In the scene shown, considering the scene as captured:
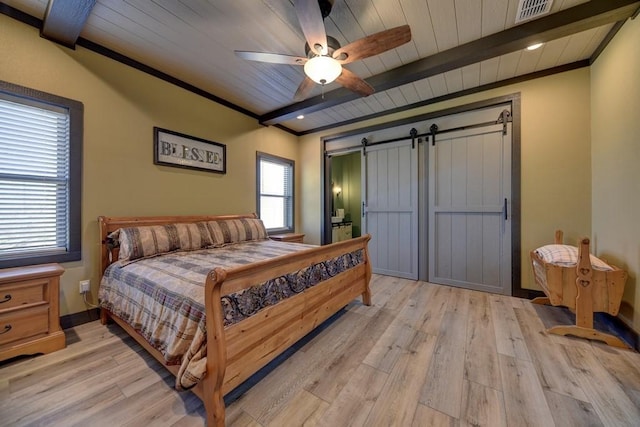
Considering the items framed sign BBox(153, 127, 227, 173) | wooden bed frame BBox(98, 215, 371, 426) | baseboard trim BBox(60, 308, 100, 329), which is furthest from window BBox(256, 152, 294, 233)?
baseboard trim BBox(60, 308, 100, 329)

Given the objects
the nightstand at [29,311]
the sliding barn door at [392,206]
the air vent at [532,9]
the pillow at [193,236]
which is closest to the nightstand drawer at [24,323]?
the nightstand at [29,311]

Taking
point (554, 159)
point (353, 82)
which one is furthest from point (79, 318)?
point (554, 159)

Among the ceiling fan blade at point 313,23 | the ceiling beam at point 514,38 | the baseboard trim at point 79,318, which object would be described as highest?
the ceiling beam at point 514,38

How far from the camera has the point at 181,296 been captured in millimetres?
1394

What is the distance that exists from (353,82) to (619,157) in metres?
2.43

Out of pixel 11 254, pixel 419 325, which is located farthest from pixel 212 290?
pixel 11 254

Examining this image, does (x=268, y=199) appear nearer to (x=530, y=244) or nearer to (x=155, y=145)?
(x=155, y=145)

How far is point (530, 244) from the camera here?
9.61 feet

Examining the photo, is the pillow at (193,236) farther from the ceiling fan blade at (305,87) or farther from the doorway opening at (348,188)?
the doorway opening at (348,188)

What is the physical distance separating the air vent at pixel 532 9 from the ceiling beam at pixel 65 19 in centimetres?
327

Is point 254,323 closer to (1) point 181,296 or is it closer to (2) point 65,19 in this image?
(1) point 181,296

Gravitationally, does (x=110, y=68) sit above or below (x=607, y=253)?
above

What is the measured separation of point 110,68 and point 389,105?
349 centimetres

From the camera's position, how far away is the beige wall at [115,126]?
2078 millimetres
